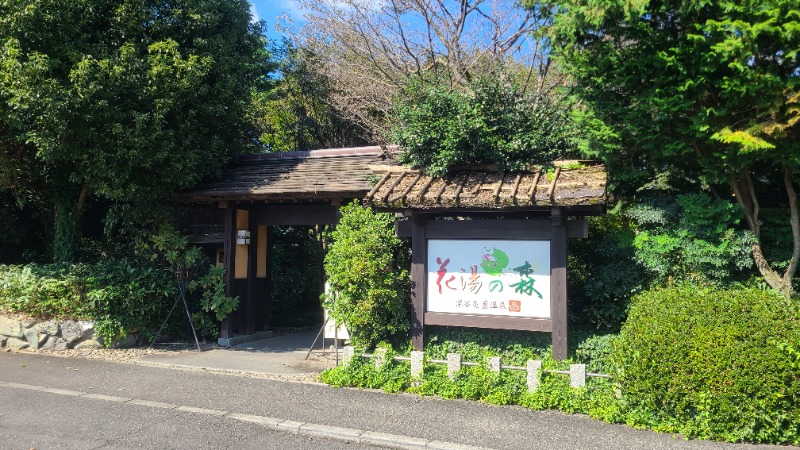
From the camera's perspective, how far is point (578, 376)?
6.82 metres

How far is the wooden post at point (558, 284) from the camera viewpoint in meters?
7.50

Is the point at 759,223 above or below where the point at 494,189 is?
below

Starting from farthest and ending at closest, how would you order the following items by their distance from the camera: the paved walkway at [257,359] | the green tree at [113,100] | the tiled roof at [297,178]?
the tiled roof at [297,178]
the green tree at [113,100]
the paved walkway at [257,359]

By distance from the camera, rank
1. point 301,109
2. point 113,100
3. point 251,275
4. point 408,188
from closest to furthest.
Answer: point 408,188, point 113,100, point 251,275, point 301,109

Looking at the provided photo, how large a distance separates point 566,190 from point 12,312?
35.5 ft

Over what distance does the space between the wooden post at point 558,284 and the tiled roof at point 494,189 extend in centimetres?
37

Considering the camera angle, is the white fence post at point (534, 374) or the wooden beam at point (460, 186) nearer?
the white fence post at point (534, 374)

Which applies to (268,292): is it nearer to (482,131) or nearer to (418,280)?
(418,280)

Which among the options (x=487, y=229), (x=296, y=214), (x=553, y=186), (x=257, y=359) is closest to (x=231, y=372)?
(x=257, y=359)

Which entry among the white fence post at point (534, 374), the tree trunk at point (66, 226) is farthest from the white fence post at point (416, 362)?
the tree trunk at point (66, 226)

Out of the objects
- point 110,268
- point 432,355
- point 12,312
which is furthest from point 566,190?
point 12,312

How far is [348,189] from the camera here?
973cm

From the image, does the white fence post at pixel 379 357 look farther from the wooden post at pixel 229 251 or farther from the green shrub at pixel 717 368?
the wooden post at pixel 229 251

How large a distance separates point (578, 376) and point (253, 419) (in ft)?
13.3
